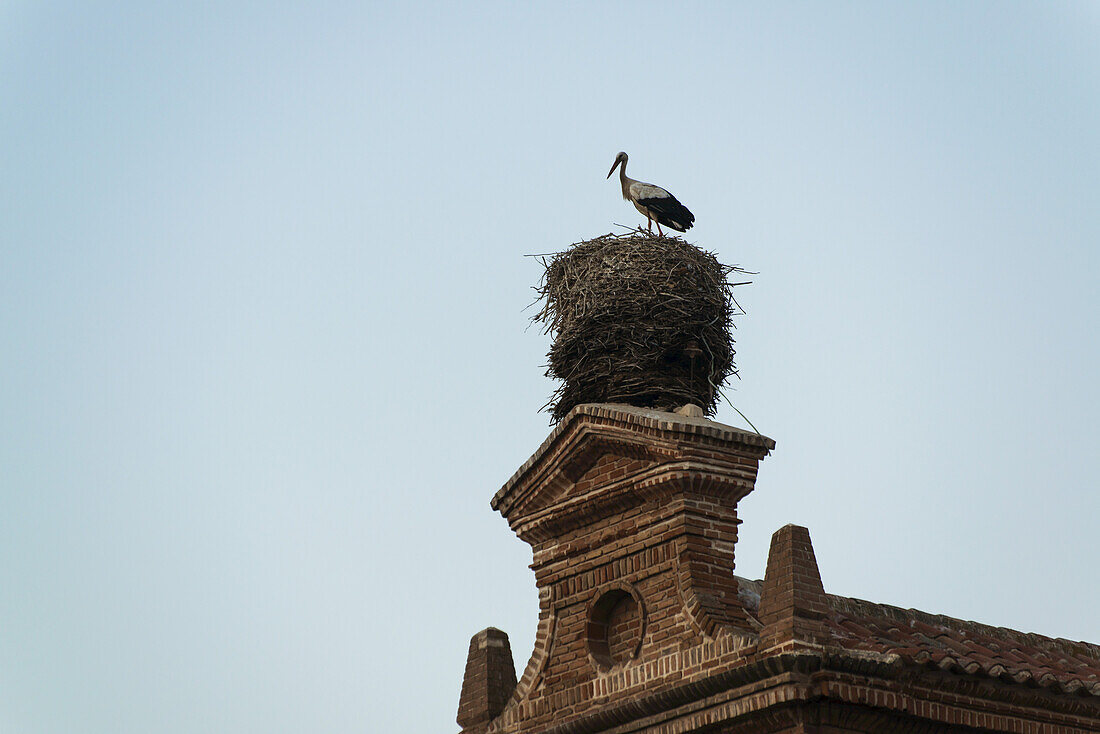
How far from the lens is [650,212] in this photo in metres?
14.4

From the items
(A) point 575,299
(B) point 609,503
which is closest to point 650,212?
(A) point 575,299

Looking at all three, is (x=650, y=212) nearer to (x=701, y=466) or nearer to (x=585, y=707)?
(x=701, y=466)

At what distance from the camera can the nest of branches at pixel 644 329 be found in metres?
12.4

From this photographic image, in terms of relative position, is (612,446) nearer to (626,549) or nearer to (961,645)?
(626,549)

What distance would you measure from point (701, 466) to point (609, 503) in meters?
0.96

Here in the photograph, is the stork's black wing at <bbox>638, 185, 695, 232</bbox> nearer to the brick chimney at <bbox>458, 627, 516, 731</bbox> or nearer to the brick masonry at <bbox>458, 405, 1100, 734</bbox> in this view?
the brick masonry at <bbox>458, 405, 1100, 734</bbox>

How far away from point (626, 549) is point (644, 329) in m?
2.01

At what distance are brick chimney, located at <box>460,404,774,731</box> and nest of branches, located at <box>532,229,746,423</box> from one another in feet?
2.23

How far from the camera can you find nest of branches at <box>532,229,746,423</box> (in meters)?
12.4

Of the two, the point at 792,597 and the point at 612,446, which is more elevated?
the point at 612,446

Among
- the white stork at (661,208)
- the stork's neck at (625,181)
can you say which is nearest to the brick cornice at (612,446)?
the white stork at (661,208)

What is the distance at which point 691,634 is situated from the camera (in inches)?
424

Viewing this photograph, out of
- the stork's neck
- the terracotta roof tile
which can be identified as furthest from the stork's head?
the terracotta roof tile

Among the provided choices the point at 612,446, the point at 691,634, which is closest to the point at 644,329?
the point at 612,446
